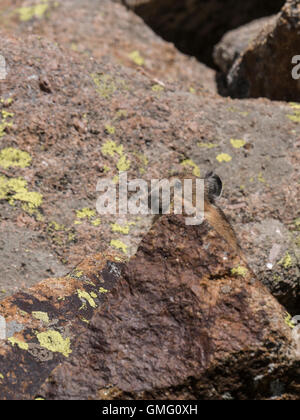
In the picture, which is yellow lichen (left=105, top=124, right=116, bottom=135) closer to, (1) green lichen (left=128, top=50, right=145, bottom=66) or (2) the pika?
(2) the pika

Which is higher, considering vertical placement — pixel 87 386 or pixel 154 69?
pixel 154 69

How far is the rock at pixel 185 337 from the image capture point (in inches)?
105

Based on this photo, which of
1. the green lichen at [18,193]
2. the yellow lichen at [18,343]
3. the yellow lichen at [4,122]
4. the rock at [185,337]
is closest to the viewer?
the rock at [185,337]

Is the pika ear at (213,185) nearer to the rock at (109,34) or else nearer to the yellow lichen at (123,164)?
the yellow lichen at (123,164)

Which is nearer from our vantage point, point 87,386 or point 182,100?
point 87,386

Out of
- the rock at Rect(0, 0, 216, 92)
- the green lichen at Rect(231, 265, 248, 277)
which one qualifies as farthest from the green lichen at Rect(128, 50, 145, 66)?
the green lichen at Rect(231, 265, 248, 277)

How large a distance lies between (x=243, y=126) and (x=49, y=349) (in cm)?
236

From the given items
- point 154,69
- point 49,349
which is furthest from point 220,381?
point 154,69

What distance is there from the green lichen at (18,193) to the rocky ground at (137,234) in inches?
0.4

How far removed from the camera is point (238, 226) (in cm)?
382

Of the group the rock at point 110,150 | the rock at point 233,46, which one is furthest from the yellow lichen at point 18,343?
the rock at point 233,46

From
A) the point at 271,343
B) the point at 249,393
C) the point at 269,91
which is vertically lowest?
the point at 249,393

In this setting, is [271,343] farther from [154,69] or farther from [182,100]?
[154,69]

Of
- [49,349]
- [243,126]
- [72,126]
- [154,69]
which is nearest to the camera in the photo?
[49,349]
